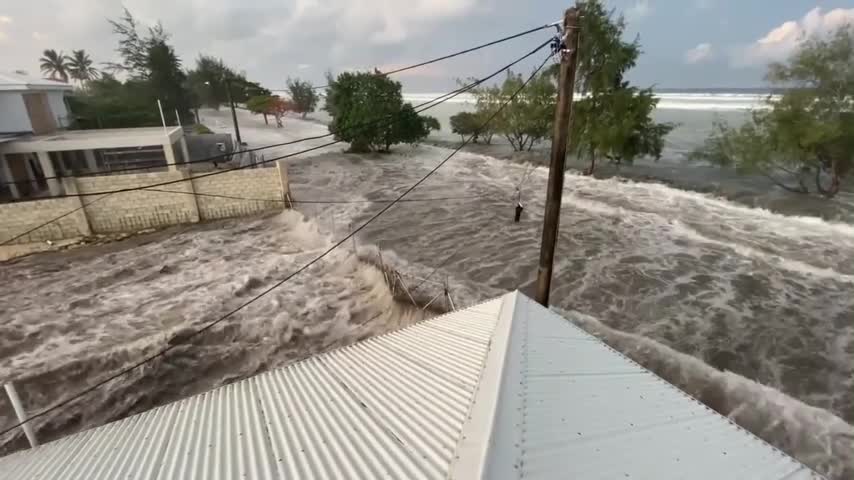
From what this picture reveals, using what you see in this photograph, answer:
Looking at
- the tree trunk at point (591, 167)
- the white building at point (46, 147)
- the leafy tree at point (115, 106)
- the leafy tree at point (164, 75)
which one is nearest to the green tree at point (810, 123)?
the tree trunk at point (591, 167)

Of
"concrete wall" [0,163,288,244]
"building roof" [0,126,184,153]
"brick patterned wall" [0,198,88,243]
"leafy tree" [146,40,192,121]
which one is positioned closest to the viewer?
"brick patterned wall" [0,198,88,243]

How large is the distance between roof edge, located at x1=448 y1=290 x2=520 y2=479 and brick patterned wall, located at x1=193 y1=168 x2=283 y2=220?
16.4 metres

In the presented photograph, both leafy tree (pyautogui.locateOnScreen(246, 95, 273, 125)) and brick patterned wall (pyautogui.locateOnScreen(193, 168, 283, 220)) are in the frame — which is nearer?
brick patterned wall (pyautogui.locateOnScreen(193, 168, 283, 220))

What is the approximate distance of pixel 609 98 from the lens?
2395 centimetres

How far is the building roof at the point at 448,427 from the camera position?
2936 mm

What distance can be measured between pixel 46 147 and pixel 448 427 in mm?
24606

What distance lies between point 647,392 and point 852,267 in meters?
14.6

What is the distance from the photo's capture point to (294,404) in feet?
14.0

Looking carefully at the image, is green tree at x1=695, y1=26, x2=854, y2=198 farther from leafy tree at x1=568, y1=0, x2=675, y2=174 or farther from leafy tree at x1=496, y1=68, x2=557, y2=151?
leafy tree at x1=496, y1=68, x2=557, y2=151

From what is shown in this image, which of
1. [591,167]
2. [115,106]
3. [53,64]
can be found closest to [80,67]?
[53,64]

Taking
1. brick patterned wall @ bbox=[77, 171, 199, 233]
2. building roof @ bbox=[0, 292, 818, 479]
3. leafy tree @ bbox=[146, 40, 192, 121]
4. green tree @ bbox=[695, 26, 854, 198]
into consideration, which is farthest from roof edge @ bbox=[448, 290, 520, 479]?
leafy tree @ bbox=[146, 40, 192, 121]

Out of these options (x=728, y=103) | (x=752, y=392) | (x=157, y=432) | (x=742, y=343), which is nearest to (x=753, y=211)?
(x=742, y=343)

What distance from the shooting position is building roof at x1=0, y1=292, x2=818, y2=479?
294 centimetres

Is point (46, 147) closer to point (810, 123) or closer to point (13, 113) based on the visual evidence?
point (13, 113)
